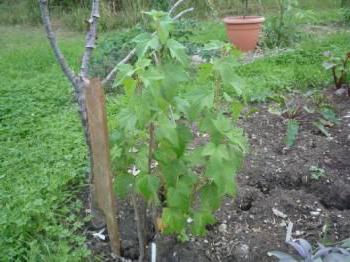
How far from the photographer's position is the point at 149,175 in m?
1.96

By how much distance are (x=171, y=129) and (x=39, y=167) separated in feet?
5.47

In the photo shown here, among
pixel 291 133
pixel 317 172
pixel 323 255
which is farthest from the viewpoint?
pixel 291 133

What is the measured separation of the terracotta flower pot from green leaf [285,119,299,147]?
9.90 ft

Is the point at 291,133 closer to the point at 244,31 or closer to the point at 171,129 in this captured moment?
the point at 171,129

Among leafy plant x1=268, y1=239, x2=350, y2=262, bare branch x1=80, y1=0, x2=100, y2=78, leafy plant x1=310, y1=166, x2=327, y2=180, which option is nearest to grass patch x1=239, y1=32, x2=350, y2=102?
leafy plant x1=310, y1=166, x2=327, y2=180

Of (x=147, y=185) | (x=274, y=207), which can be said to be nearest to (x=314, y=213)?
(x=274, y=207)

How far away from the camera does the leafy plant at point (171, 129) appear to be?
1794 mm

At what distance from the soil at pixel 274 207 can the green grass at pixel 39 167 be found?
0.21 metres

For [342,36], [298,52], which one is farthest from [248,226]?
[342,36]

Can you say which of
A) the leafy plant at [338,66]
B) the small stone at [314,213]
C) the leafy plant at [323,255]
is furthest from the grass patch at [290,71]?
the leafy plant at [323,255]

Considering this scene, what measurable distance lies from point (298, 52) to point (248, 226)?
146 inches

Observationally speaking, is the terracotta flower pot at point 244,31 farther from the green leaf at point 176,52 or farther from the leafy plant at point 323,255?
the leafy plant at point 323,255

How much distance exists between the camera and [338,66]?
4.17 m

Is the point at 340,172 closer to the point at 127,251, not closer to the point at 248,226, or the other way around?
the point at 248,226
